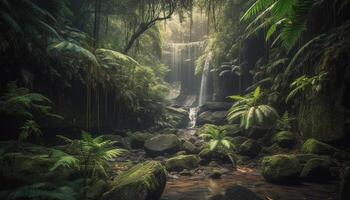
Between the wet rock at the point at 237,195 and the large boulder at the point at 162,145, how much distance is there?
3716mm

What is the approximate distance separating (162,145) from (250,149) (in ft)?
9.15

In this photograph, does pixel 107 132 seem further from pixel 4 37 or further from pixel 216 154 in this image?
pixel 4 37

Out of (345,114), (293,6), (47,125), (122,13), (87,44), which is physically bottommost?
(47,125)

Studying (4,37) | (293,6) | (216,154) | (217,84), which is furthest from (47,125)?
(217,84)

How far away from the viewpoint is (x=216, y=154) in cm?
843

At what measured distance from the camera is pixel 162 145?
9.30m

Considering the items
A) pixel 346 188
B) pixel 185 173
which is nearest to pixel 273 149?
pixel 185 173

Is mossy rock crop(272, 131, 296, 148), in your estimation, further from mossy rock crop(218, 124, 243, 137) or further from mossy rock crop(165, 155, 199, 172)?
mossy rock crop(165, 155, 199, 172)

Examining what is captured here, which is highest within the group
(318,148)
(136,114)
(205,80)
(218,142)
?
(205,80)

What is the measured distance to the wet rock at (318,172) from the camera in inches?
233

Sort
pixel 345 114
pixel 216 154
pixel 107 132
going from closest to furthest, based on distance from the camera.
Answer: pixel 345 114 → pixel 216 154 → pixel 107 132

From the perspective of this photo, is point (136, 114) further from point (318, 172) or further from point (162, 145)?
point (318, 172)

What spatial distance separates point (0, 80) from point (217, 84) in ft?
44.8

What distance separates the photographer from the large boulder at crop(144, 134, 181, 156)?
9.13m
